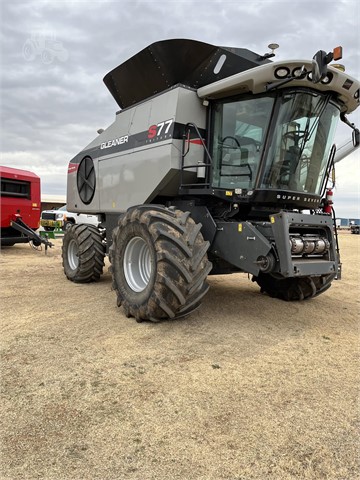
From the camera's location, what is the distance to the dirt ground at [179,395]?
2014 millimetres

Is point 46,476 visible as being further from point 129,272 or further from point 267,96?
point 267,96

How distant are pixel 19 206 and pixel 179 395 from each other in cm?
1063

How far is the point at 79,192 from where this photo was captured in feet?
25.2

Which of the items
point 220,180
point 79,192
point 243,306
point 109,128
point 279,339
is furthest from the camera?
point 79,192

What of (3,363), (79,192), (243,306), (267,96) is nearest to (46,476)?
(3,363)

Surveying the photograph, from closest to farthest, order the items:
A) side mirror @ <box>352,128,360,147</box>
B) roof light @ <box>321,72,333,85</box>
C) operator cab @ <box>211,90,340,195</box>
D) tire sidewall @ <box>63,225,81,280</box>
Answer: roof light @ <box>321,72,333,85</box> → operator cab @ <box>211,90,340,195</box> → side mirror @ <box>352,128,360,147</box> → tire sidewall @ <box>63,225,81,280</box>

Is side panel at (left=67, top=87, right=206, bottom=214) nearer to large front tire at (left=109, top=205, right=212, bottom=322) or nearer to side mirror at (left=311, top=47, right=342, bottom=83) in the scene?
large front tire at (left=109, top=205, right=212, bottom=322)

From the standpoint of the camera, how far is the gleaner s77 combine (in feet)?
13.5

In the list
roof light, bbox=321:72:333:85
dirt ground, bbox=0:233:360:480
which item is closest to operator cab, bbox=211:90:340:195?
roof light, bbox=321:72:333:85

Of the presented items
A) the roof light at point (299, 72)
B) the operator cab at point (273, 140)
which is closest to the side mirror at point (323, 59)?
the roof light at point (299, 72)

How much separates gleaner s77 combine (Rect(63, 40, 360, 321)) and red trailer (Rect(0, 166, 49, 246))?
6979 mm

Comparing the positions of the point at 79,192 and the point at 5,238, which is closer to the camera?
the point at 79,192

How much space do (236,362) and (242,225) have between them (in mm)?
1617

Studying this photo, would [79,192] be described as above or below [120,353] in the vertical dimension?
above
